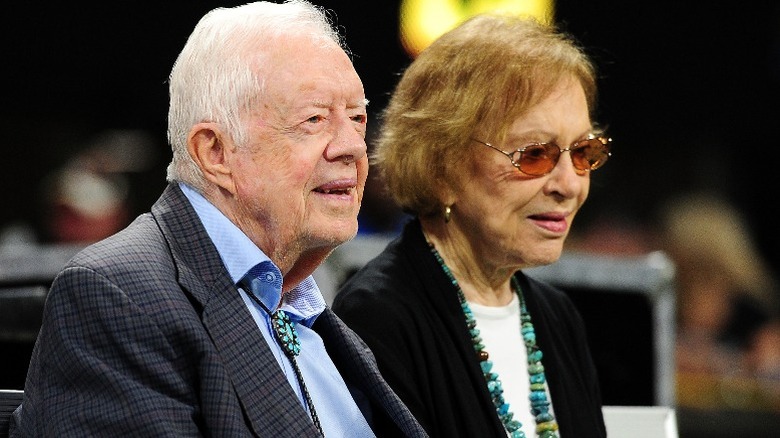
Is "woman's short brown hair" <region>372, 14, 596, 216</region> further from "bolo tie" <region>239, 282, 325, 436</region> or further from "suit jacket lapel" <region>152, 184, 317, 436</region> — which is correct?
"suit jacket lapel" <region>152, 184, 317, 436</region>

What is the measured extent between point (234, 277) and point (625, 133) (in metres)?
5.59

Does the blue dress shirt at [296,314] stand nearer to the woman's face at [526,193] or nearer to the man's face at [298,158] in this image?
the man's face at [298,158]

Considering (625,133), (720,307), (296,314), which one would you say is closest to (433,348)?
(296,314)

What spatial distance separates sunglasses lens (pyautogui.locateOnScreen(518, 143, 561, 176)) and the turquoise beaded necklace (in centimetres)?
30

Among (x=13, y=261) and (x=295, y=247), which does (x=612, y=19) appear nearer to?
(x=13, y=261)

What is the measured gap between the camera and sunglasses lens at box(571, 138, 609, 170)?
8.80 feet

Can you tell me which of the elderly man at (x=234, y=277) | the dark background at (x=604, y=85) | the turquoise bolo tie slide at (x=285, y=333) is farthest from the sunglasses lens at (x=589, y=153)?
the dark background at (x=604, y=85)

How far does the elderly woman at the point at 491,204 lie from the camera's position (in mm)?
2590

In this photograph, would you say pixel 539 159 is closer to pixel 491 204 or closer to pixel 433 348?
pixel 491 204

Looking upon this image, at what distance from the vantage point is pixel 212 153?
1.93 metres

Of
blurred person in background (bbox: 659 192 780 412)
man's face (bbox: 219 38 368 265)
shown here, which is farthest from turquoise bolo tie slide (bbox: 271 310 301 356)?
blurred person in background (bbox: 659 192 780 412)

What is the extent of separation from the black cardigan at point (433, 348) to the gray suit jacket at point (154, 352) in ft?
2.20

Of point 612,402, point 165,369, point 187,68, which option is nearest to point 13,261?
point 187,68

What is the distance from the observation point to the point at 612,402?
337 cm
